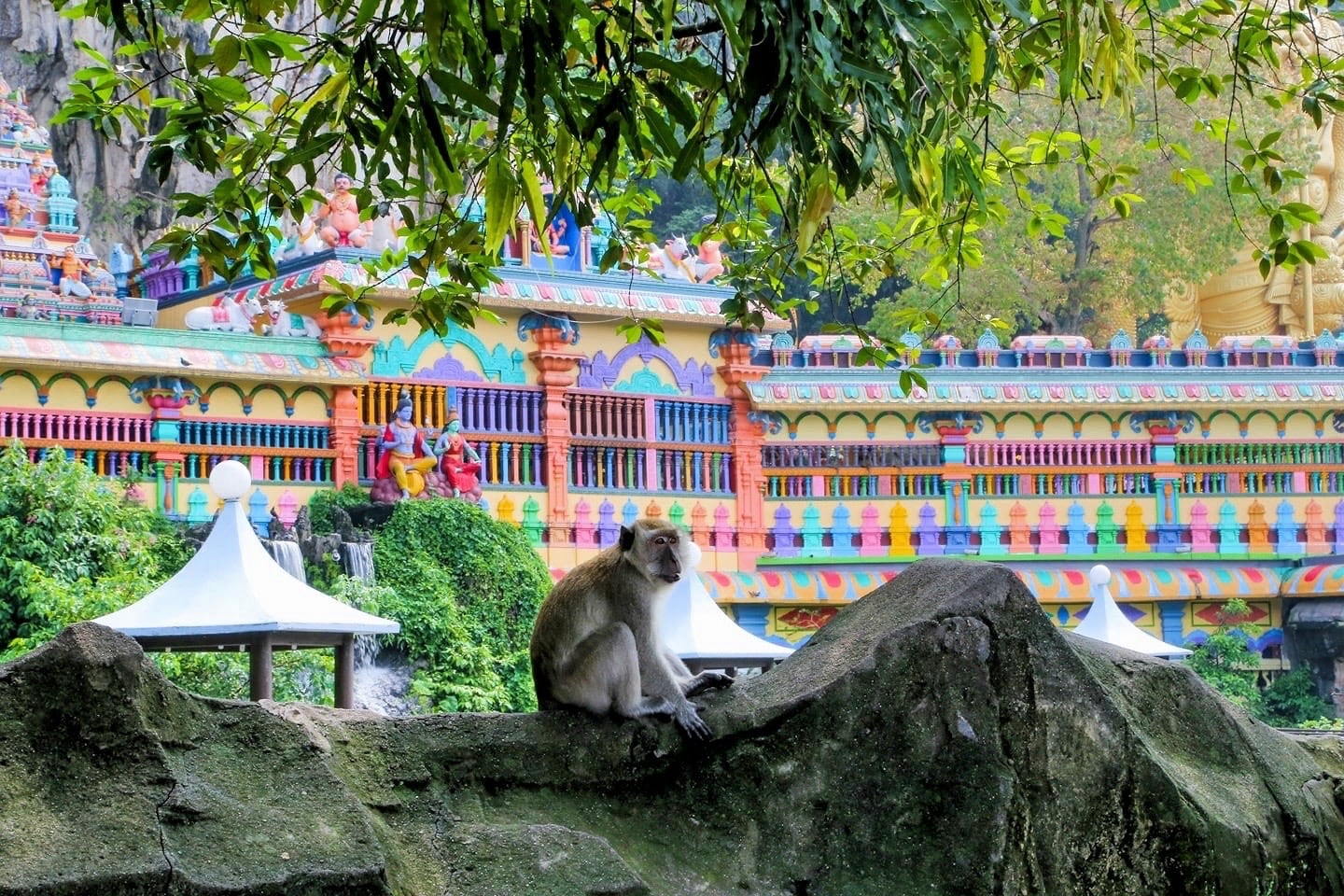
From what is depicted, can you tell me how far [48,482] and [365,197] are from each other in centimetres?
950

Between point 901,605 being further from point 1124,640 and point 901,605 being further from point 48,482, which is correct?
point 1124,640

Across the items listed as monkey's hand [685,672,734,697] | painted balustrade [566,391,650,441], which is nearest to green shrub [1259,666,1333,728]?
painted balustrade [566,391,650,441]

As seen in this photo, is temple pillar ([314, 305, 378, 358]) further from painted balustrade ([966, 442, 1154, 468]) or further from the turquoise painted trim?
painted balustrade ([966, 442, 1154, 468])

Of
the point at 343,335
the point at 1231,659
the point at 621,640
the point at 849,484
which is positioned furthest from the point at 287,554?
the point at 1231,659

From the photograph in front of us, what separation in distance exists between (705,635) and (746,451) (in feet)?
24.2

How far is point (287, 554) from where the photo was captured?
17.0m

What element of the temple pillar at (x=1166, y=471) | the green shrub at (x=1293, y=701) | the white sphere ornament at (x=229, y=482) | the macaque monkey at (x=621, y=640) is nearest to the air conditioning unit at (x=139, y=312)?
the white sphere ornament at (x=229, y=482)

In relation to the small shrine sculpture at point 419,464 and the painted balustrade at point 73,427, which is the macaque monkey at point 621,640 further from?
the small shrine sculpture at point 419,464

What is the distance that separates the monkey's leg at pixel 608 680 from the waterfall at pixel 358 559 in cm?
1232

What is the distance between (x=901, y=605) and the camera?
620 centimetres


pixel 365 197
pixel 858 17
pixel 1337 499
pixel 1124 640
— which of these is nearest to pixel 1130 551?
pixel 1337 499

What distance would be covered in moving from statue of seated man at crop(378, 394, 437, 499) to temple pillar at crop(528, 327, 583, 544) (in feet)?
5.84

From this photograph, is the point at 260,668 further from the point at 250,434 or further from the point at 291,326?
the point at 291,326

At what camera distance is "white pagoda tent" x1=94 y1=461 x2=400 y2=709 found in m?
11.6
